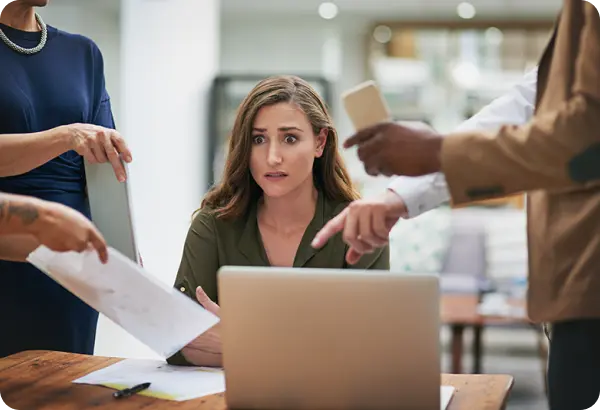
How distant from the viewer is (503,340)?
26.8 ft

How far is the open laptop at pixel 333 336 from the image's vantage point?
4.62 ft

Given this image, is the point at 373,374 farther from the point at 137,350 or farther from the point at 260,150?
the point at 137,350

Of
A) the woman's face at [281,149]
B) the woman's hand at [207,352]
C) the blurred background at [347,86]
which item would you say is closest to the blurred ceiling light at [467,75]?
the blurred background at [347,86]

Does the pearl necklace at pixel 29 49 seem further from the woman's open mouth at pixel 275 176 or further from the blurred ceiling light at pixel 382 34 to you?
the blurred ceiling light at pixel 382 34

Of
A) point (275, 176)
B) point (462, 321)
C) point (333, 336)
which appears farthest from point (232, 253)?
point (462, 321)

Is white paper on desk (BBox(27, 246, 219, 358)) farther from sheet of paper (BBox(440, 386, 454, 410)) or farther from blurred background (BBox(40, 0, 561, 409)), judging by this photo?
blurred background (BBox(40, 0, 561, 409))

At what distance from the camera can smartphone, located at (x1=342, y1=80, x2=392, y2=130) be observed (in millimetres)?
1419

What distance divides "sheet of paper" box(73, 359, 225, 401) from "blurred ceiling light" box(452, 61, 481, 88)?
26.8 ft

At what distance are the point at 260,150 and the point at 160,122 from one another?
379cm

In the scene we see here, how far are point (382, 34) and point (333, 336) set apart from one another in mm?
8925

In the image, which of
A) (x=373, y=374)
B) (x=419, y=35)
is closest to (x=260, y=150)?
(x=373, y=374)

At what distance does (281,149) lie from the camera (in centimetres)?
237

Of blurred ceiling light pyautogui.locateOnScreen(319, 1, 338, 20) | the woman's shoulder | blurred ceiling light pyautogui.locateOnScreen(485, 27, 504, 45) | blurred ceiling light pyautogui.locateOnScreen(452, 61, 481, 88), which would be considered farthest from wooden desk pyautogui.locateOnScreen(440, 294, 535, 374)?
blurred ceiling light pyautogui.locateOnScreen(485, 27, 504, 45)

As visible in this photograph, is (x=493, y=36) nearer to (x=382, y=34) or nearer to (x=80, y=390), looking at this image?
(x=382, y=34)
